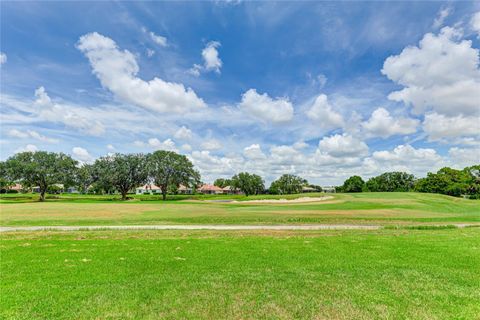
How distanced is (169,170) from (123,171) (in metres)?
12.2

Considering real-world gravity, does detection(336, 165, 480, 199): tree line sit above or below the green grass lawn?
above

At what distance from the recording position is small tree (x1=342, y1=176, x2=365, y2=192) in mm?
122688

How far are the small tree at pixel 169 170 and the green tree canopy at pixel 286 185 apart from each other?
59867 mm

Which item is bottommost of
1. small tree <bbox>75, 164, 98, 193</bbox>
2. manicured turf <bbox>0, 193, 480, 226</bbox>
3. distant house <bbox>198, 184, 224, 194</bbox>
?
manicured turf <bbox>0, 193, 480, 226</bbox>

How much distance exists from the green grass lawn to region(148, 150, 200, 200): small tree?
218 ft

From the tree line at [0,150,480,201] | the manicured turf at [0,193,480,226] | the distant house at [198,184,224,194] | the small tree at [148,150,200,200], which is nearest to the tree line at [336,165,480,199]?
the tree line at [0,150,480,201]

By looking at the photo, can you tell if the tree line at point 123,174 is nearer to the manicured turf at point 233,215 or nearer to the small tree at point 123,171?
the small tree at point 123,171

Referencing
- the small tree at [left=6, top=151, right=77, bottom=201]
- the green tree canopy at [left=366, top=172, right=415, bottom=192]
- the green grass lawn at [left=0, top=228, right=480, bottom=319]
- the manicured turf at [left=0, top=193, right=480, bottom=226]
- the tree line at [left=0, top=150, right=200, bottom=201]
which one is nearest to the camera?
the green grass lawn at [left=0, top=228, right=480, bottom=319]

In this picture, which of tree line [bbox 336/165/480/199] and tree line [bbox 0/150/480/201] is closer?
tree line [bbox 0/150/480/201]

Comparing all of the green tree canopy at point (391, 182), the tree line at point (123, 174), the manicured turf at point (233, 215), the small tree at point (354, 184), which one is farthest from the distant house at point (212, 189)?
the manicured turf at point (233, 215)

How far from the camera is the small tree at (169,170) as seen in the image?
7762 centimetres

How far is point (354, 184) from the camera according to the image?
12319cm

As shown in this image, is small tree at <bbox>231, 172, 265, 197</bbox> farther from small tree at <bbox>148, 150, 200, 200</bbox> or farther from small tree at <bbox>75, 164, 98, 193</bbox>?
small tree at <bbox>75, 164, 98, 193</bbox>

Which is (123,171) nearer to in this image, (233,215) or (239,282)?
(233,215)
